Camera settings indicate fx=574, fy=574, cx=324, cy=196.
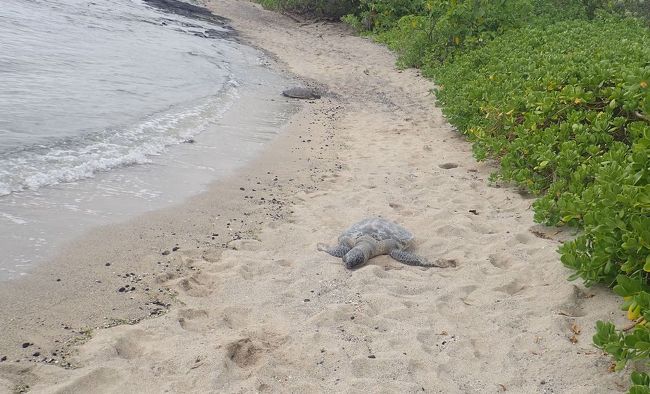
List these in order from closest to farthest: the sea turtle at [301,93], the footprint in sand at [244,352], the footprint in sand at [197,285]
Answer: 1. the footprint in sand at [244,352]
2. the footprint in sand at [197,285]
3. the sea turtle at [301,93]

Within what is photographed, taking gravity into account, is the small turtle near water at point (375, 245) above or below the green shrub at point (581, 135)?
below

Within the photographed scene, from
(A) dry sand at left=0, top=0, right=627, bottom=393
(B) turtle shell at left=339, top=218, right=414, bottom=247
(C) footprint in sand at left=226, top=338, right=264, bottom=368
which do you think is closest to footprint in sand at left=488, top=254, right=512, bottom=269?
(A) dry sand at left=0, top=0, right=627, bottom=393

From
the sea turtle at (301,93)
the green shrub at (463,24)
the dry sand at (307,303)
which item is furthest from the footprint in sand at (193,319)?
the green shrub at (463,24)

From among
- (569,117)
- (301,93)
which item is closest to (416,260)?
(569,117)

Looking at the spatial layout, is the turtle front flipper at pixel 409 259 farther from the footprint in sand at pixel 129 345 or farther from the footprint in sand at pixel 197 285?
the footprint in sand at pixel 129 345

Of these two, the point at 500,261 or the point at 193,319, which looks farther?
the point at 500,261

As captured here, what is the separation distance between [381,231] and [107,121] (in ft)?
15.2

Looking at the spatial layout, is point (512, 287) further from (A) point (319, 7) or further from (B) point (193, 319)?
(A) point (319, 7)

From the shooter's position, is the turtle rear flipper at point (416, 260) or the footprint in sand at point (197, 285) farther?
the turtle rear flipper at point (416, 260)

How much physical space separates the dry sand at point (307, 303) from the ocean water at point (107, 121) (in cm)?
40

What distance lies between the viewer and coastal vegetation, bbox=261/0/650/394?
305 cm

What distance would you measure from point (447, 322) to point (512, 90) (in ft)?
13.9

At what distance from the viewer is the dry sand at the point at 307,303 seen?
295cm

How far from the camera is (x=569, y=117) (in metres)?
5.28
